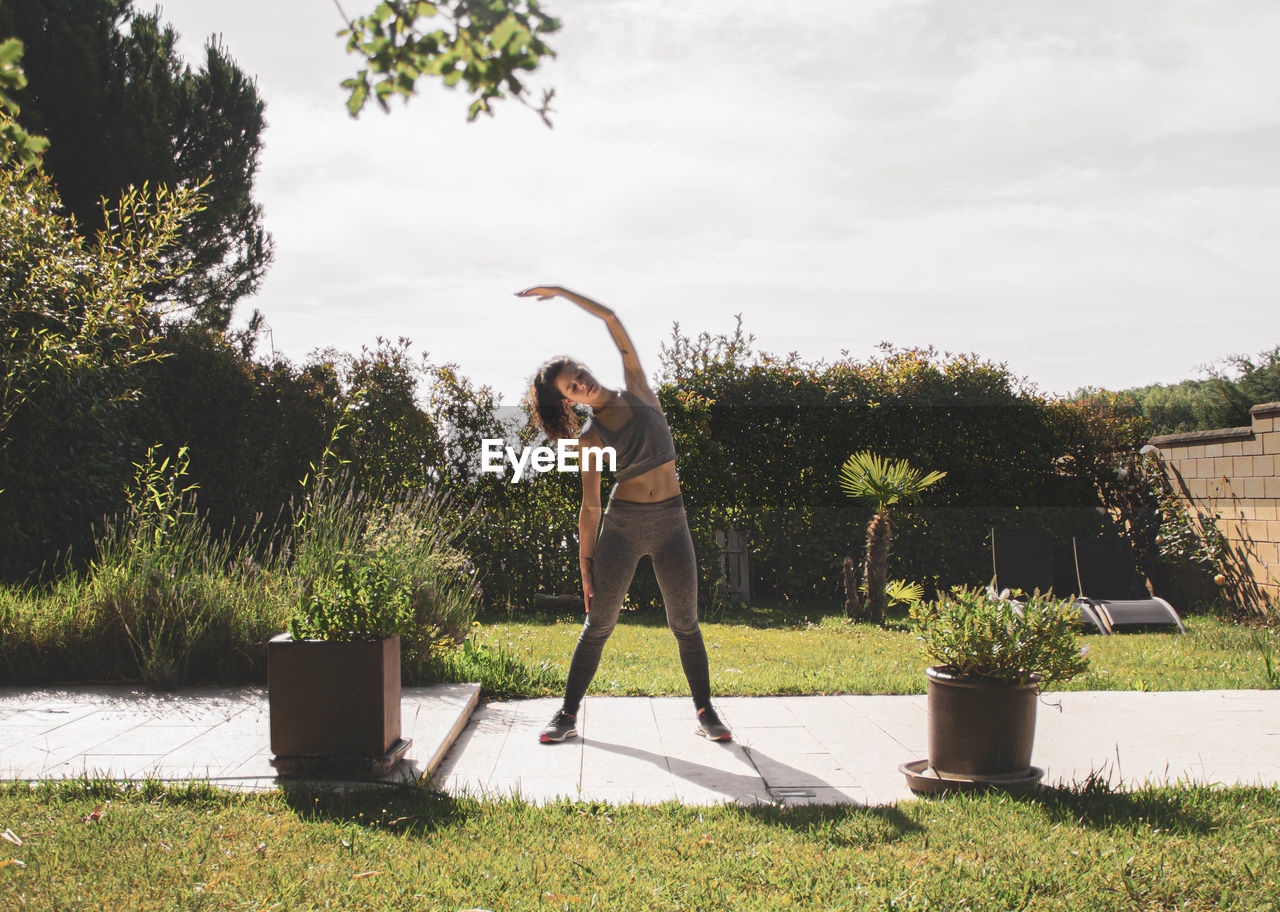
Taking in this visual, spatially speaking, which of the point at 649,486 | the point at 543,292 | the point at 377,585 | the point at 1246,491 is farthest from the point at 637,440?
the point at 1246,491

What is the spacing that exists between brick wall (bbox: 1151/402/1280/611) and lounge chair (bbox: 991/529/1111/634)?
5.92ft

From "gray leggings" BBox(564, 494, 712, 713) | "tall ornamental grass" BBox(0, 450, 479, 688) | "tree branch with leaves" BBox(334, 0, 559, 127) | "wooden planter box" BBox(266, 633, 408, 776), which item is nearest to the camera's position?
"tree branch with leaves" BBox(334, 0, 559, 127)

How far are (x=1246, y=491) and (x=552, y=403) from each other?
7.82 m

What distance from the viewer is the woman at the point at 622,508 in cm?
436

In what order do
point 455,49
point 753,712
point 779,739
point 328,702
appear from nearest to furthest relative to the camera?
point 455,49 < point 328,702 < point 779,739 < point 753,712

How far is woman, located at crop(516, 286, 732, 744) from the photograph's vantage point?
4.36m

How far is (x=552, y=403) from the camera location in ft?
14.5

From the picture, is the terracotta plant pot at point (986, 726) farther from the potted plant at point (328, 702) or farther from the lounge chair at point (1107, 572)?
the lounge chair at point (1107, 572)

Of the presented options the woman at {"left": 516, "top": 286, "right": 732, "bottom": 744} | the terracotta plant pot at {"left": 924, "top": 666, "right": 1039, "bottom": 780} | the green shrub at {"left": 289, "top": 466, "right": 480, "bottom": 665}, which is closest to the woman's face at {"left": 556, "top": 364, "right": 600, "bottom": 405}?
the woman at {"left": 516, "top": 286, "right": 732, "bottom": 744}

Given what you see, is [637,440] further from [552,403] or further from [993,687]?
[993,687]

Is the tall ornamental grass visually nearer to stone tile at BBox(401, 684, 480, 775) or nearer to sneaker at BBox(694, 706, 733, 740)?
stone tile at BBox(401, 684, 480, 775)

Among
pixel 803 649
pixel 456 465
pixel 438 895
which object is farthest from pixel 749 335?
pixel 438 895

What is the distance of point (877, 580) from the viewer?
359 inches

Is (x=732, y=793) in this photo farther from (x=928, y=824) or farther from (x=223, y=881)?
(x=223, y=881)
